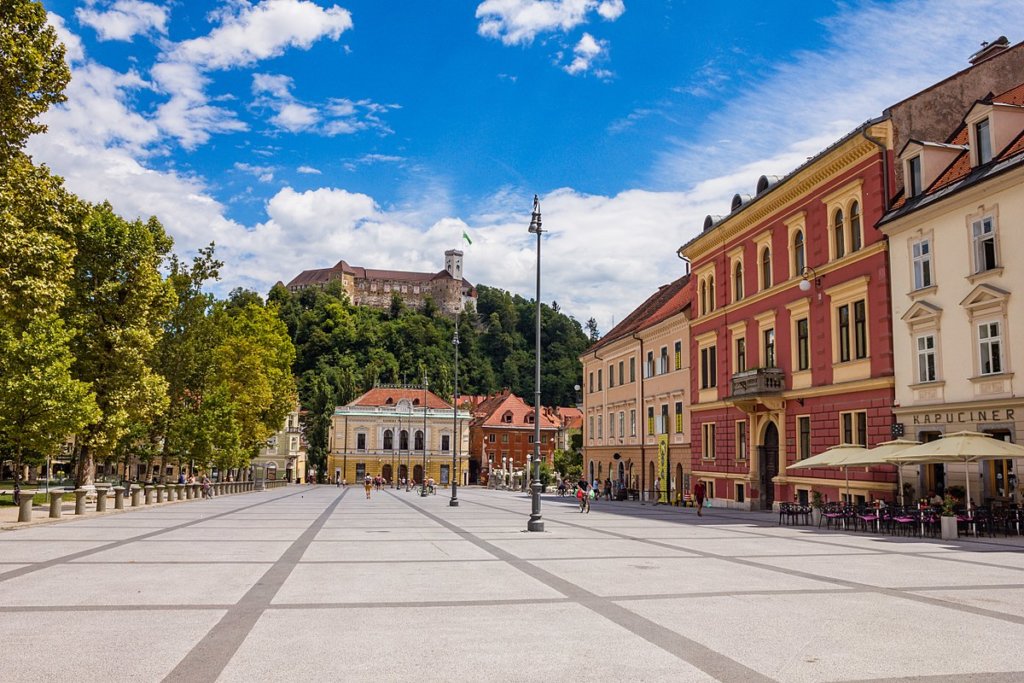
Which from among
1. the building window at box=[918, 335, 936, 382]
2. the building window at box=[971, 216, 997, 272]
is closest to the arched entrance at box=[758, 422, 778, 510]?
the building window at box=[918, 335, 936, 382]

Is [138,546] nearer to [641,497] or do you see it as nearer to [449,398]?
[641,497]

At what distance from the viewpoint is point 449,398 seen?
119m

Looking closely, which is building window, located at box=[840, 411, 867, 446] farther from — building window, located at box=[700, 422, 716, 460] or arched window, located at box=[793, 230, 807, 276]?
building window, located at box=[700, 422, 716, 460]

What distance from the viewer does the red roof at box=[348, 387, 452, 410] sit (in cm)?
10229

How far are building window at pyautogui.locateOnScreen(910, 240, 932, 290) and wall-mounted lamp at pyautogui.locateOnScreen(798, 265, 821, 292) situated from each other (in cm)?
517

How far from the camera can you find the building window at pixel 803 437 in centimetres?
3241

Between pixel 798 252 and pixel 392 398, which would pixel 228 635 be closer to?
pixel 798 252

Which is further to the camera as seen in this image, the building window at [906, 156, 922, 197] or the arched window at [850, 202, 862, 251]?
the arched window at [850, 202, 862, 251]

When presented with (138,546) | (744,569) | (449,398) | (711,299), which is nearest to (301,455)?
(449,398)

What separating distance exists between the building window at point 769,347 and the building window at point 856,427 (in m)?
5.78

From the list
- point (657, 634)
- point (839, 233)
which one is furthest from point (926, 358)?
point (657, 634)

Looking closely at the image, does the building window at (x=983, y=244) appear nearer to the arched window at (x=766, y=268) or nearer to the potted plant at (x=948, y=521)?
the potted plant at (x=948, y=521)

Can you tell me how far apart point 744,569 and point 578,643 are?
23.5ft

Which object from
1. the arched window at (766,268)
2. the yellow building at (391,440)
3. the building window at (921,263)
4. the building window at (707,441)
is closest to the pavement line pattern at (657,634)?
the building window at (921,263)
